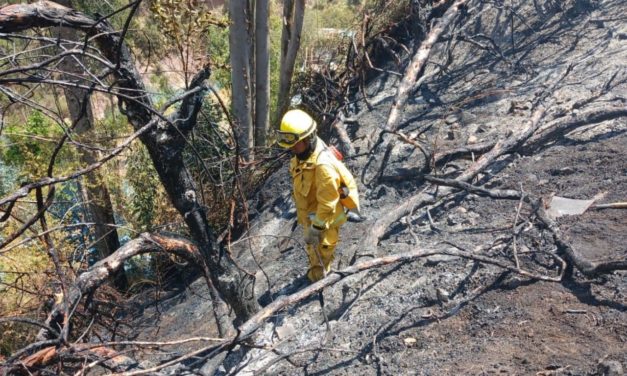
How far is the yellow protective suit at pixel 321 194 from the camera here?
14.9 feet

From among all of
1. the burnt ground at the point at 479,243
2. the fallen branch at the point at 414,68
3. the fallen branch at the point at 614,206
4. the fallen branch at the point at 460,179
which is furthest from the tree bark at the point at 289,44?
the fallen branch at the point at 614,206

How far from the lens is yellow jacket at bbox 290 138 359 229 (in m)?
4.55

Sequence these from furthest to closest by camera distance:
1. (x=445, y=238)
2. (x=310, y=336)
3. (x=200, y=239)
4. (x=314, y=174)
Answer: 1. (x=445, y=238)
2. (x=314, y=174)
3. (x=310, y=336)
4. (x=200, y=239)

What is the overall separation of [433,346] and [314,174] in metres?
1.70

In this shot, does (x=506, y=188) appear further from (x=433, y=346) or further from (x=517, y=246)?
(x=433, y=346)

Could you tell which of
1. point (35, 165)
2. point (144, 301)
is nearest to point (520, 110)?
point (144, 301)

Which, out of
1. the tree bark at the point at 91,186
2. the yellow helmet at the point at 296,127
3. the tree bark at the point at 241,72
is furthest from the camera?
the tree bark at the point at 241,72

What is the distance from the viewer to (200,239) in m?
3.97

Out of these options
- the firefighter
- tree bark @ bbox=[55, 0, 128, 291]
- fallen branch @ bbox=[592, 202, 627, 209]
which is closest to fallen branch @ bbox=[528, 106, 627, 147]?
fallen branch @ bbox=[592, 202, 627, 209]

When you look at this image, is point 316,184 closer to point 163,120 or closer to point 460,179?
point 460,179

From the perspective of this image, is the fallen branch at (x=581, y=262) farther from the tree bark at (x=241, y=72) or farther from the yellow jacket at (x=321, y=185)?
the tree bark at (x=241, y=72)

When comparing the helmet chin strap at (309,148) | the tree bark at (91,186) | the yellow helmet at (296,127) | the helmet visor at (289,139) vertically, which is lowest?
the tree bark at (91,186)

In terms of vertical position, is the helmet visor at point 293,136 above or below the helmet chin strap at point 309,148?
above

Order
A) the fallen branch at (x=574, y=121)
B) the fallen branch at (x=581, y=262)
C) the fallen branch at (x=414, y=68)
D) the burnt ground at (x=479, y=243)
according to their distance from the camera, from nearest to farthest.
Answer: the burnt ground at (x=479, y=243)
the fallen branch at (x=581, y=262)
the fallen branch at (x=574, y=121)
the fallen branch at (x=414, y=68)
